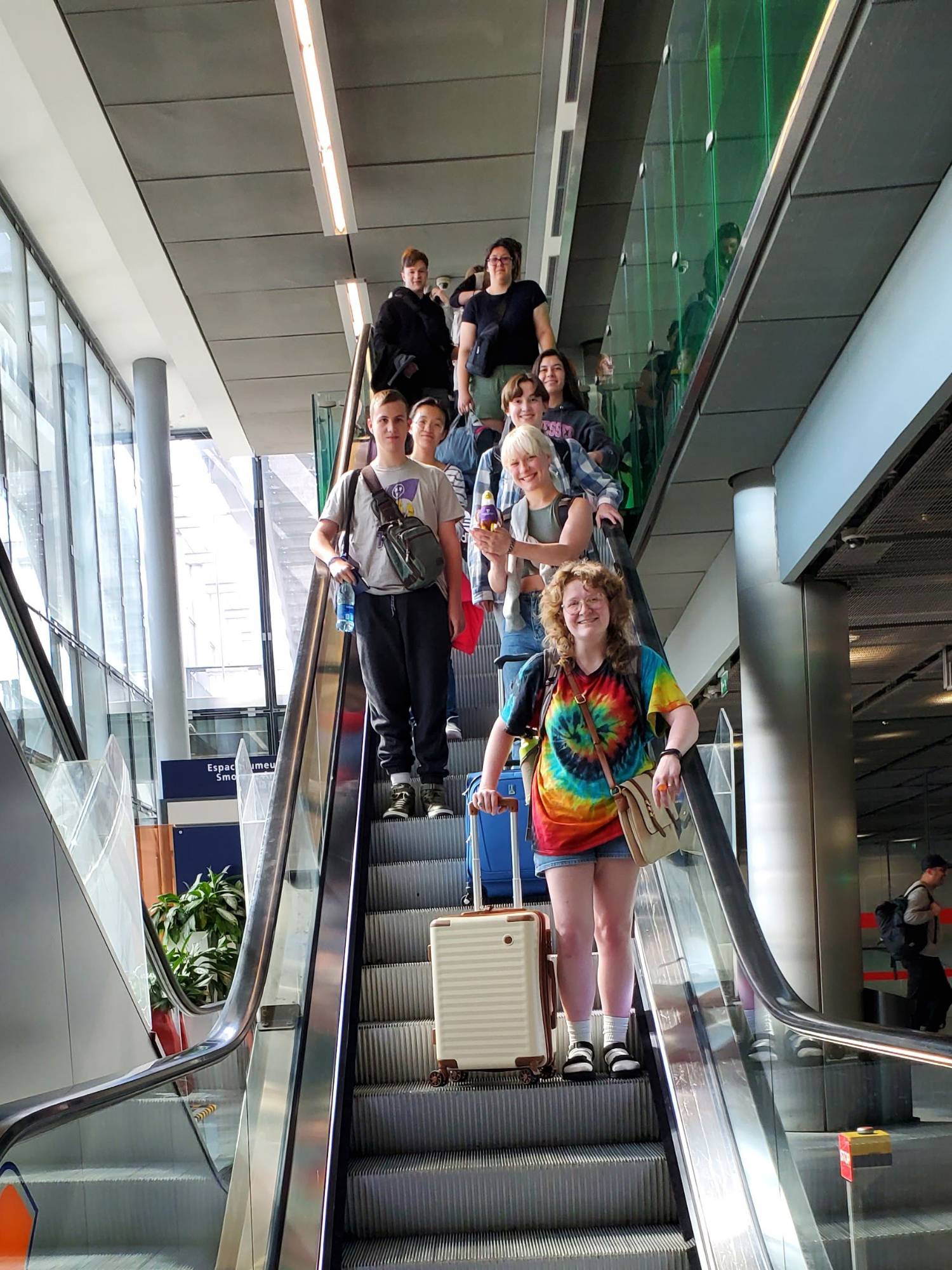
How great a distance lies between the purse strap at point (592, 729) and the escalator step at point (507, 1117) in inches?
38.7

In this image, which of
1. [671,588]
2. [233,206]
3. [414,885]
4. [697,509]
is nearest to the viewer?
[414,885]

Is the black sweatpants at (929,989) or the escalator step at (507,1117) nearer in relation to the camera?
the escalator step at (507,1117)

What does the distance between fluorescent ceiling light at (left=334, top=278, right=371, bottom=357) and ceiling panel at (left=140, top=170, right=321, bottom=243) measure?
2.46ft

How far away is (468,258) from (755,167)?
763cm

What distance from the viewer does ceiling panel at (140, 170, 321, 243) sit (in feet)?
36.0

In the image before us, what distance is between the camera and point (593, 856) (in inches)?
174

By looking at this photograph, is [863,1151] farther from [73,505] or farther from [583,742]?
[73,505]

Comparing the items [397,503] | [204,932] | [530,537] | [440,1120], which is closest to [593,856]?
[440,1120]

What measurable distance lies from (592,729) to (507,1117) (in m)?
1.28

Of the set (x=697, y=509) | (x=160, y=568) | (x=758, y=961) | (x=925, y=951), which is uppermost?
(x=160, y=568)

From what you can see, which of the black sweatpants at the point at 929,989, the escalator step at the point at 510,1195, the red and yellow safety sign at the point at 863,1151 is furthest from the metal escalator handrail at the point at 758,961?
the black sweatpants at the point at 929,989

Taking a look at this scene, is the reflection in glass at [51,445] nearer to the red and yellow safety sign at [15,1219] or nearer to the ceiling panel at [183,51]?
the ceiling panel at [183,51]

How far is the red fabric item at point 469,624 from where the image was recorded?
6410 millimetres

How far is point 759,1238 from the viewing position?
11.9 feet
